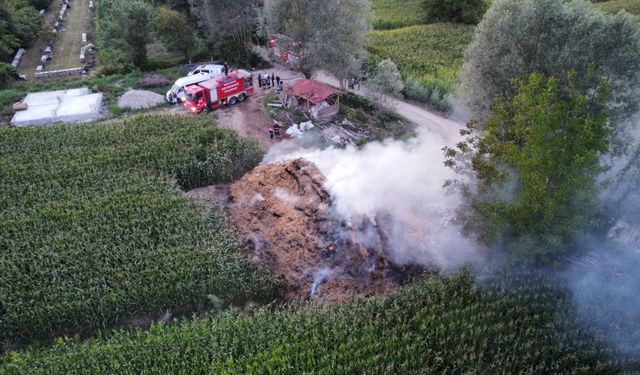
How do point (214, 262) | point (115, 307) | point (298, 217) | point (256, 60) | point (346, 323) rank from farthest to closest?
1. point (256, 60)
2. point (298, 217)
3. point (214, 262)
4. point (115, 307)
5. point (346, 323)

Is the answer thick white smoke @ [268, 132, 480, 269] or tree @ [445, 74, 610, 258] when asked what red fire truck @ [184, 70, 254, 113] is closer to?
thick white smoke @ [268, 132, 480, 269]

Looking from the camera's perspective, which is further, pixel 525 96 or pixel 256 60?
pixel 256 60

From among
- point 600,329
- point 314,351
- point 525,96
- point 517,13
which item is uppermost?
point 517,13

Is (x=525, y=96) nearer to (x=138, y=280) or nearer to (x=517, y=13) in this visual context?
(x=517, y=13)

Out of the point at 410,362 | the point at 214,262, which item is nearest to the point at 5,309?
the point at 214,262

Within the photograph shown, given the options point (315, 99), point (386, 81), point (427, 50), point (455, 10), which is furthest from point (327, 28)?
point (455, 10)

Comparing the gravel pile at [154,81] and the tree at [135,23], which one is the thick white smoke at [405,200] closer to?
the gravel pile at [154,81]
